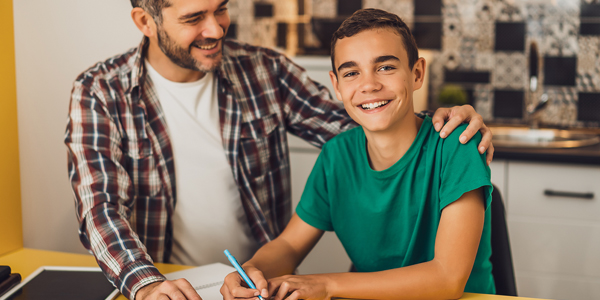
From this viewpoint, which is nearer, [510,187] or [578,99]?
[510,187]

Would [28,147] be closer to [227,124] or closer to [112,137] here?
[112,137]

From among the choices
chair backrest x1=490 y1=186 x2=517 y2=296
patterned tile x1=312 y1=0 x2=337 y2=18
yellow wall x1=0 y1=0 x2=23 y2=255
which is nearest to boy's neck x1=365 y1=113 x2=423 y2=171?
chair backrest x1=490 y1=186 x2=517 y2=296

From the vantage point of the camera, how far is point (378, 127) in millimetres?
1156

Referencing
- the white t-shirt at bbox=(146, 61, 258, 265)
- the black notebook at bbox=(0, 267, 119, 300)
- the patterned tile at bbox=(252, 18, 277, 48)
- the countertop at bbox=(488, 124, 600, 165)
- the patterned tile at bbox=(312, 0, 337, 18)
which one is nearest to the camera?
the black notebook at bbox=(0, 267, 119, 300)

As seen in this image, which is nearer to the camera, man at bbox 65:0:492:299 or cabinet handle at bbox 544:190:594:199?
man at bbox 65:0:492:299

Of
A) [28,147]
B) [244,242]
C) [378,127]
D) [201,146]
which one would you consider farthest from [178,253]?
[378,127]

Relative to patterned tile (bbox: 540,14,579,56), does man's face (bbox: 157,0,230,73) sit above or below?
below

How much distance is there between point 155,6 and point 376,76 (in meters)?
0.67

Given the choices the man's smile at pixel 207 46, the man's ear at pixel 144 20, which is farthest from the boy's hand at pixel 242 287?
the man's ear at pixel 144 20

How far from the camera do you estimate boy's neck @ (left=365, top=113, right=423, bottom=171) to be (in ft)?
3.97

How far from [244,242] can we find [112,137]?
520 mm

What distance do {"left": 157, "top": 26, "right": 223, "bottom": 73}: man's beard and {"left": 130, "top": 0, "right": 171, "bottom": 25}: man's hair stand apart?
3cm

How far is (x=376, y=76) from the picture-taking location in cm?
114

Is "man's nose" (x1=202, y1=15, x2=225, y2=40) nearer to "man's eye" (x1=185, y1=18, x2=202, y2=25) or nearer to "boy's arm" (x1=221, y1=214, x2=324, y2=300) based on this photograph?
"man's eye" (x1=185, y1=18, x2=202, y2=25)
